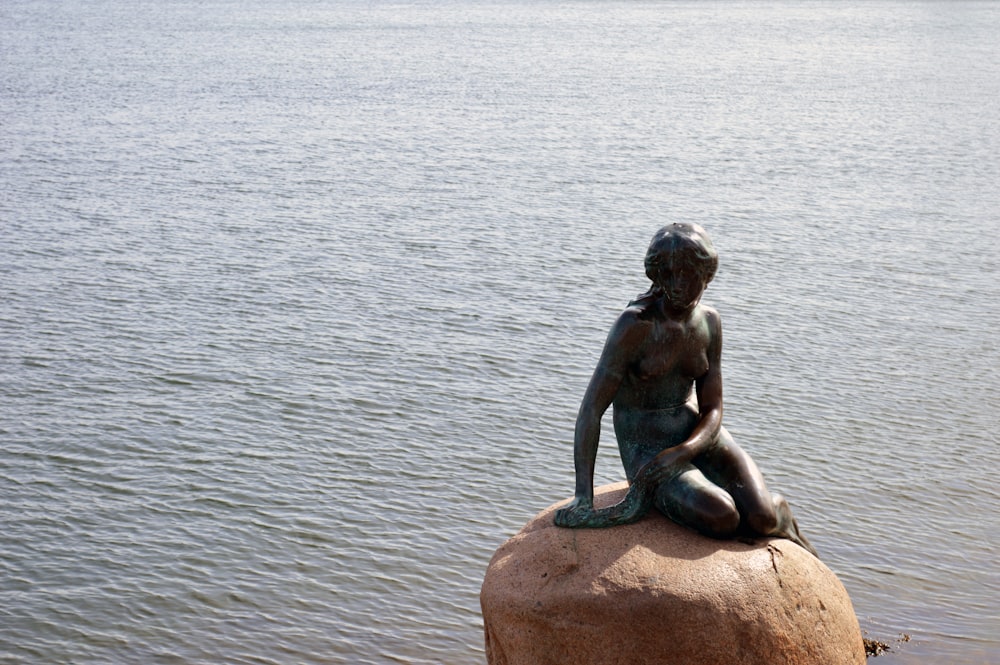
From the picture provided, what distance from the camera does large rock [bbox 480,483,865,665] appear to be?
6.27m

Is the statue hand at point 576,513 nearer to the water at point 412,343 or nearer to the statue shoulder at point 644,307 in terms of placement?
the statue shoulder at point 644,307

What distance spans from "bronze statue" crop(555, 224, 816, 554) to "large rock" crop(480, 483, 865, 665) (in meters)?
0.11

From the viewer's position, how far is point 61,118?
30797mm

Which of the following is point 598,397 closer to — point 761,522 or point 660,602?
point 761,522

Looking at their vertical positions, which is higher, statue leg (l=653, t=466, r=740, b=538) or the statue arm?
the statue arm

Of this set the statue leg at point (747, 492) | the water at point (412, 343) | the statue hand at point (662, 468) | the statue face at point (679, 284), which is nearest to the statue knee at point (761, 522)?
the statue leg at point (747, 492)

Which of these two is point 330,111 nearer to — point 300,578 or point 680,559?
point 300,578

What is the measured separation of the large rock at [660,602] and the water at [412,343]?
299 cm

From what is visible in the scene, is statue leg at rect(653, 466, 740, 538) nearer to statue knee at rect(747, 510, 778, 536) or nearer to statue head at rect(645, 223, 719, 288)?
statue knee at rect(747, 510, 778, 536)

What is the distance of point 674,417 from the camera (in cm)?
708

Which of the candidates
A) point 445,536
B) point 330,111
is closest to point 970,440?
point 445,536

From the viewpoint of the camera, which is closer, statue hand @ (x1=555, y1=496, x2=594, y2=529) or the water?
statue hand @ (x1=555, y1=496, x2=594, y2=529)

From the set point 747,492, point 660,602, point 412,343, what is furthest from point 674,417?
point 412,343

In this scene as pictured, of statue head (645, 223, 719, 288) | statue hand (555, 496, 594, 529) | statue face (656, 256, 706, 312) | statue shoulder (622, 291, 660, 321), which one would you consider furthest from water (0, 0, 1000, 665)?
statue head (645, 223, 719, 288)
